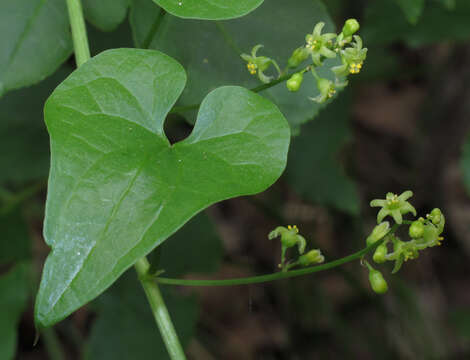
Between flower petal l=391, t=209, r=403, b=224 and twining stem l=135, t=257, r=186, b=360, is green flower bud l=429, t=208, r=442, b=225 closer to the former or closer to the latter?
flower petal l=391, t=209, r=403, b=224

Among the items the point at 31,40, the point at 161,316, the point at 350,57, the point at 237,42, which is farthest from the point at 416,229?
the point at 31,40

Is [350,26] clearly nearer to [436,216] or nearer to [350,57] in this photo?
[350,57]

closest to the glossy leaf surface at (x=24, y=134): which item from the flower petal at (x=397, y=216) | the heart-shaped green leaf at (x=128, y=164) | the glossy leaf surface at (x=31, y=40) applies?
the glossy leaf surface at (x=31, y=40)

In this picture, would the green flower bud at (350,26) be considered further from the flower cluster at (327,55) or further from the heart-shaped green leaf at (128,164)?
the heart-shaped green leaf at (128,164)

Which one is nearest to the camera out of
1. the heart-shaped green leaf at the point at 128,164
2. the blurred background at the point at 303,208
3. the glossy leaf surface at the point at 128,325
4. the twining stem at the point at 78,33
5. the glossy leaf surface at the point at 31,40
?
the heart-shaped green leaf at the point at 128,164

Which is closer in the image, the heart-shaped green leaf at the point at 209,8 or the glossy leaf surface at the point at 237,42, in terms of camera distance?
the heart-shaped green leaf at the point at 209,8
